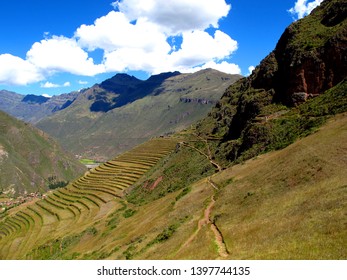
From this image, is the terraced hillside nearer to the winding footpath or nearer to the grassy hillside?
the grassy hillside

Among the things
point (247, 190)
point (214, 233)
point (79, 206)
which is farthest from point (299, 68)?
point (79, 206)

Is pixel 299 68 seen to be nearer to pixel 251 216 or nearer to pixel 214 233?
pixel 251 216

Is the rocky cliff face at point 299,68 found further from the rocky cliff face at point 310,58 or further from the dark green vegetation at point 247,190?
the dark green vegetation at point 247,190

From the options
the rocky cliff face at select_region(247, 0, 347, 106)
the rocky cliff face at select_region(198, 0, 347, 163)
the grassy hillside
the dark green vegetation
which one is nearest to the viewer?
the grassy hillside

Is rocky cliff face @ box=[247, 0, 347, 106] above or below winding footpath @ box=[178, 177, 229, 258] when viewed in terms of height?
above

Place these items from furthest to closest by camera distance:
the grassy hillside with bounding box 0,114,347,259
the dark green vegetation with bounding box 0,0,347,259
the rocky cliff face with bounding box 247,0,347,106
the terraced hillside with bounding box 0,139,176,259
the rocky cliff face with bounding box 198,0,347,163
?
the terraced hillside with bounding box 0,139,176,259, the rocky cliff face with bounding box 198,0,347,163, the rocky cliff face with bounding box 247,0,347,106, the dark green vegetation with bounding box 0,0,347,259, the grassy hillside with bounding box 0,114,347,259

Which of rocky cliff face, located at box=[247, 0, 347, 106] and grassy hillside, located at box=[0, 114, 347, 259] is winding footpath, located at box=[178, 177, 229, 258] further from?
rocky cliff face, located at box=[247, 0, 347, 106]

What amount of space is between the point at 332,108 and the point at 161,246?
33.6 m

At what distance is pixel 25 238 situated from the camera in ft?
306

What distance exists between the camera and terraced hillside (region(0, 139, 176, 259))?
82375 mm

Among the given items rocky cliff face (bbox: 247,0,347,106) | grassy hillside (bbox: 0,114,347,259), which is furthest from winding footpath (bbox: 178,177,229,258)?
rocky cliff face (bbox: 247,0,347,106)

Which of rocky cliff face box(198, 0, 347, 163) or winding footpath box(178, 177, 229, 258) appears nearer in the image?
winding footpath box(178, 177, 229, 258)

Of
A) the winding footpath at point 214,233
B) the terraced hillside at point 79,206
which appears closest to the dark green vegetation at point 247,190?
the winding footpath at point 214,233

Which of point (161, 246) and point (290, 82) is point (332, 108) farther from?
point (161, 246)
